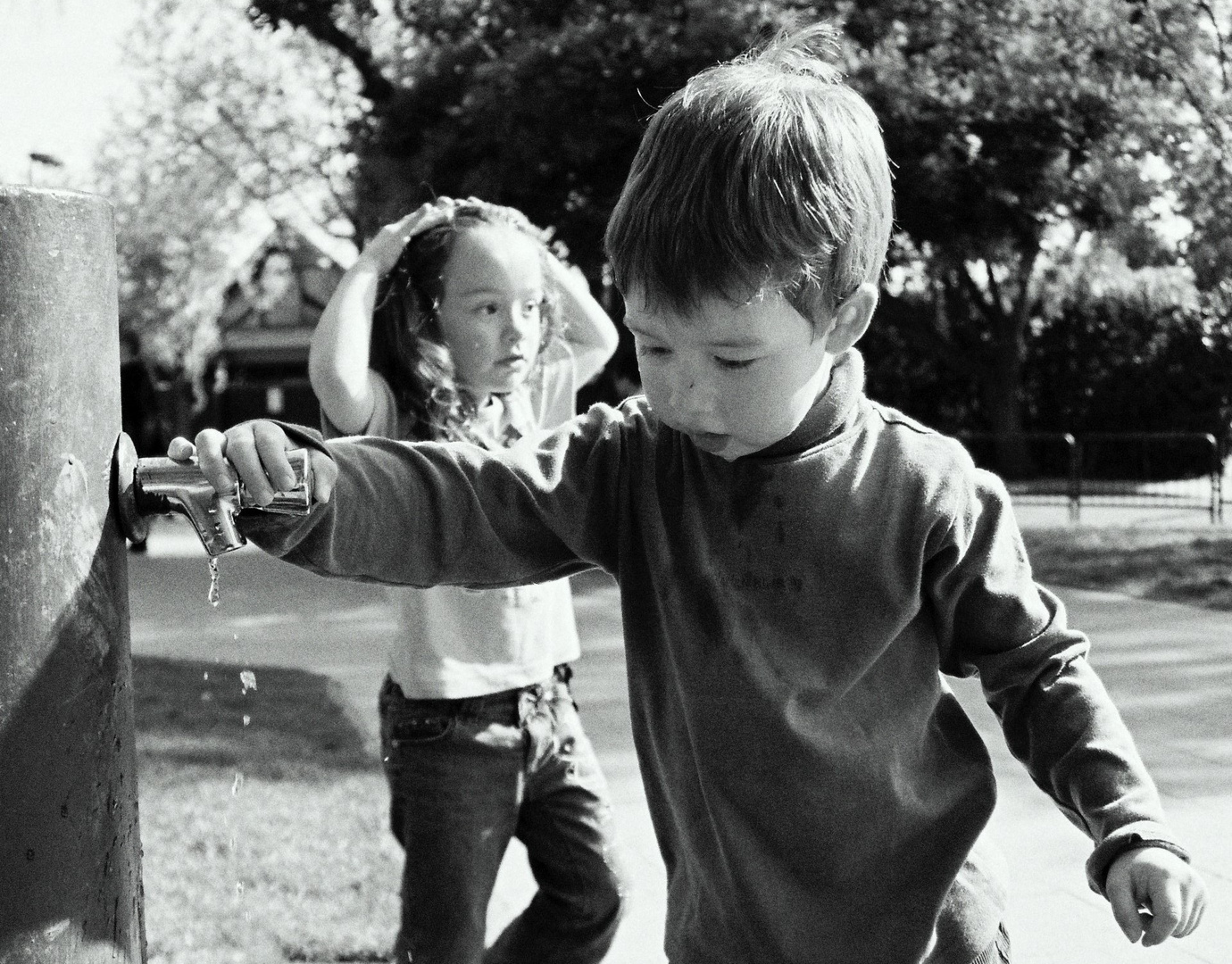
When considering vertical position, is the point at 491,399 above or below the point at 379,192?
above

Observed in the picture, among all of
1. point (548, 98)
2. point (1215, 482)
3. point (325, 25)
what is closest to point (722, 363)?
point (548, 98)

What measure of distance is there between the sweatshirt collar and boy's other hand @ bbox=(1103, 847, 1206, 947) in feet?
1.80

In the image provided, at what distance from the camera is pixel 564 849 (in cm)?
253

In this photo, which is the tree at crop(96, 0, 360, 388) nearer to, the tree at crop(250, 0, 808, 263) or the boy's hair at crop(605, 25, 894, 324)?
the tree at crop(250, 0, 808, 263)

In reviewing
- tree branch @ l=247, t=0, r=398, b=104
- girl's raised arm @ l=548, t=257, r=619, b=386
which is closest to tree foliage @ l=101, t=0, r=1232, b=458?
tree branch @ l=247, t=0, r=398, b=104

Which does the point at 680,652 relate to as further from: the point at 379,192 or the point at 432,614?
the point at 379,192

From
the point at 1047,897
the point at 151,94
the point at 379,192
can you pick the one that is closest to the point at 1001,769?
the point at 1047,897

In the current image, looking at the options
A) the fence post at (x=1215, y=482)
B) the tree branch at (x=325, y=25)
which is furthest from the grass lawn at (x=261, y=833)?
the tree branch at (x=325, y=25)

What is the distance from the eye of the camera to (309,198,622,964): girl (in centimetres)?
240

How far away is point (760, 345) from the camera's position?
1.58 metres

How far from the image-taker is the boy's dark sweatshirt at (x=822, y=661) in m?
1.64

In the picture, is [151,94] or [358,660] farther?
[151,94]

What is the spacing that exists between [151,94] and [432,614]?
2501 cm

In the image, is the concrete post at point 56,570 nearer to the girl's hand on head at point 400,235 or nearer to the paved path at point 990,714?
the girl's hand on head at point 400,235
